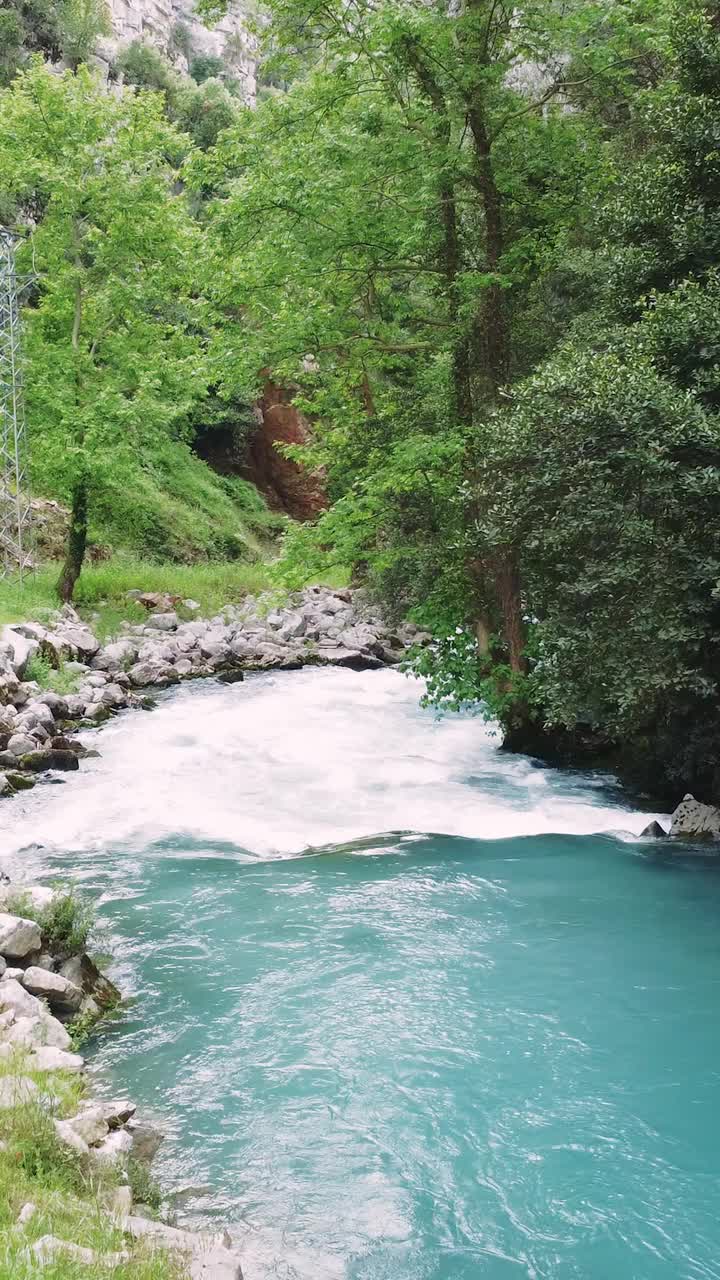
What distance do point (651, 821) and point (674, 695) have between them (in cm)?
224

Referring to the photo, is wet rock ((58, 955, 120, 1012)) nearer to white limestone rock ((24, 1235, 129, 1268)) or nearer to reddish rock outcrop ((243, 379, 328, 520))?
white limestone rock ((24, 1235, 129, 1268))

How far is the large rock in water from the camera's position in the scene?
1248 cm

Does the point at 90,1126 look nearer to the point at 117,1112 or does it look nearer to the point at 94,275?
the point at 117,1112

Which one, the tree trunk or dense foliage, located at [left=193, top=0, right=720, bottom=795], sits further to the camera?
the tree trunk

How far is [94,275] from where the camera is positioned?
86.7 ft

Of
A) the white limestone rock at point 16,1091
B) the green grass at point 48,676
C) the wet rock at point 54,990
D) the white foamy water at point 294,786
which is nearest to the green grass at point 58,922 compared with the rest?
the wet rock at point 54,990

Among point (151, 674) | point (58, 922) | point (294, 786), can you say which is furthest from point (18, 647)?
point (58, 922)

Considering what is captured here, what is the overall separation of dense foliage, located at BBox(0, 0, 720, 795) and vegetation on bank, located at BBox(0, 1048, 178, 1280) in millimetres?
6907

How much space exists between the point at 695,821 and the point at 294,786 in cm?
602

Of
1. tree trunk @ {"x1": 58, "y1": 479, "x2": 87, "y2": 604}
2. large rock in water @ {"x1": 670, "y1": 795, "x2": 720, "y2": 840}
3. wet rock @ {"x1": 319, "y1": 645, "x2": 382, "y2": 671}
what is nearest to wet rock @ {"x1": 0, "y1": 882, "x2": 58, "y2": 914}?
large rock in water @ {"x1": 670, "y1": 795, "x2": 720, "y2": 840}

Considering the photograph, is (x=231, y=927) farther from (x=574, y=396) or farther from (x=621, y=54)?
(x=621, y=54)

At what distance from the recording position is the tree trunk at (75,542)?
25953 millimetres

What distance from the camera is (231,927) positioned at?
962 cm

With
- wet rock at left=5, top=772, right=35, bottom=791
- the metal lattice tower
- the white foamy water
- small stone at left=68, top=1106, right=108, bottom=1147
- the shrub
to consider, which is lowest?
wet rock at left=5, top=772, right=35, bottom=791
